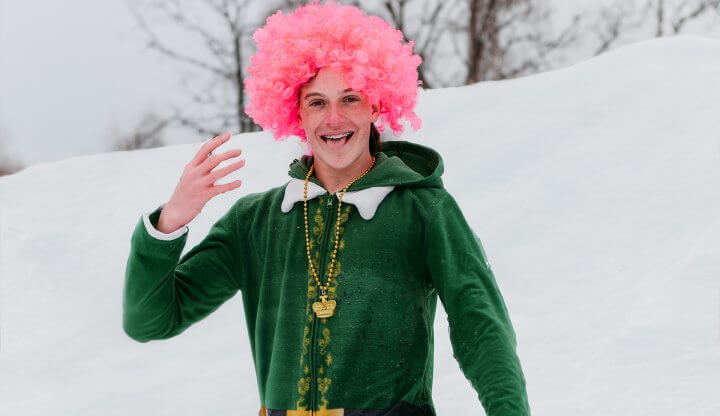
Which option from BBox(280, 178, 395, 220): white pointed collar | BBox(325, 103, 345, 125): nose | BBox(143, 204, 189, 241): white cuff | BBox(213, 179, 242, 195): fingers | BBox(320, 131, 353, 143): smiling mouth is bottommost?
BBox(143, 204, 189, 241): white cuff

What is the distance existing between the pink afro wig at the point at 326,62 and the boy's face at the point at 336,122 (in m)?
0.03

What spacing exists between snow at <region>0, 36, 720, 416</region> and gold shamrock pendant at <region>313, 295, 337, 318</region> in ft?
2.02

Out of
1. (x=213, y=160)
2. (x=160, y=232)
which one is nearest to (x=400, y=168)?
(x=213, y=160)

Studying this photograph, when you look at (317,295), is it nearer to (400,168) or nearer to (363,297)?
(363,297)

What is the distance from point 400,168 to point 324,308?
0.37 metres

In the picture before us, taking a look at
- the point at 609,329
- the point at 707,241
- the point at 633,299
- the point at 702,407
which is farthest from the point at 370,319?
the point at 707,241

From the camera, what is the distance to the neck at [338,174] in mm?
1977

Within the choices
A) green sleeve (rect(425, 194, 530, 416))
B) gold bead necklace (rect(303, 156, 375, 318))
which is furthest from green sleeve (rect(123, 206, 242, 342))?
green sleeve (rect(425, 194, 530, 416))

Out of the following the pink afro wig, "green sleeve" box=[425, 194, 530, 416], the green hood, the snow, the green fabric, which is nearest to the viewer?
"green sleeve" box=[425, 194, 530, 416]

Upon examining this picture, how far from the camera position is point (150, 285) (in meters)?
1.83

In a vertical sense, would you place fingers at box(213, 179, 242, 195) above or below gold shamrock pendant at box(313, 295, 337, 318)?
above

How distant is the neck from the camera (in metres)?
1.98

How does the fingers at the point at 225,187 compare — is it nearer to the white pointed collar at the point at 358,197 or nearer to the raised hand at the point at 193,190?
the raised hand at the point at 193,190

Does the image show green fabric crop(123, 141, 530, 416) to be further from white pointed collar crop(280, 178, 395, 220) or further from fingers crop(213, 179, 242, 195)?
fingers crop(213, 179, 242, 195)
